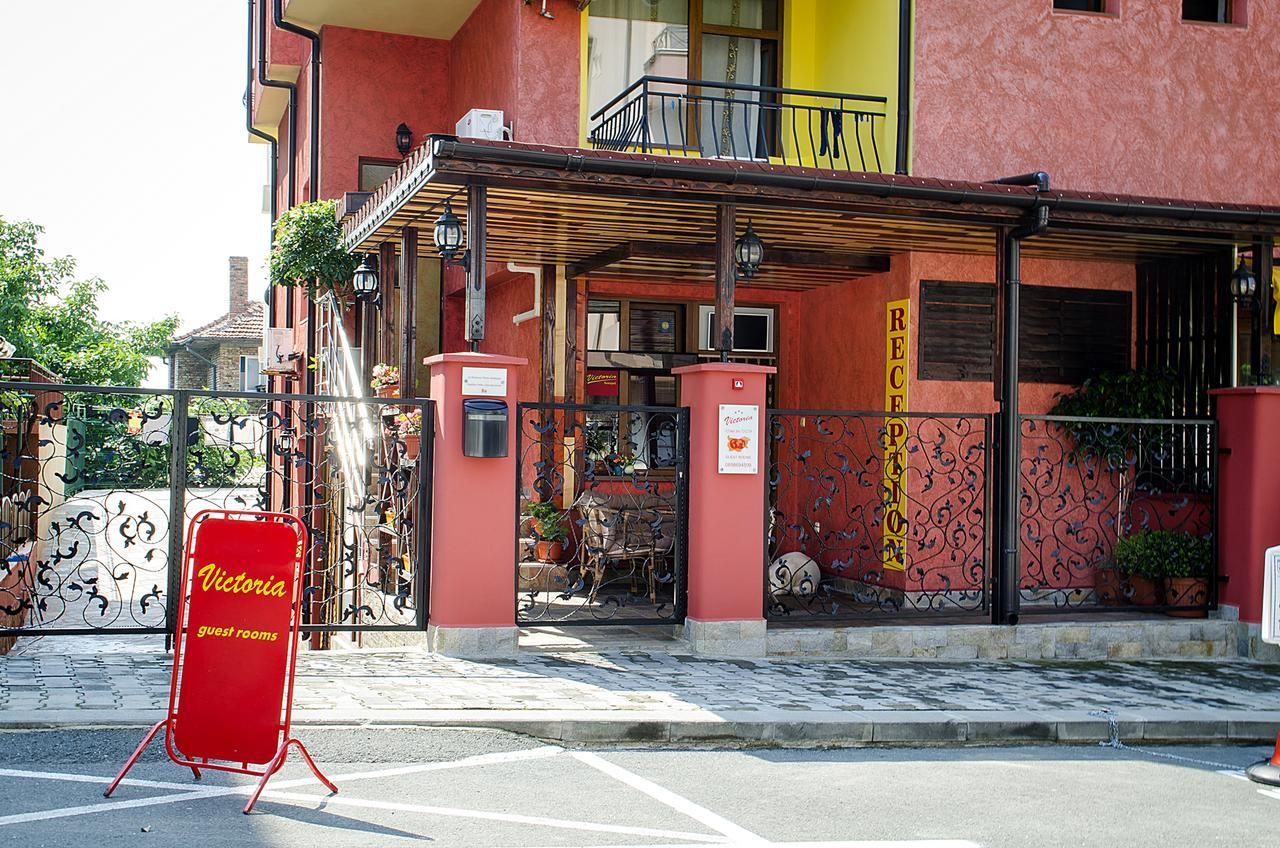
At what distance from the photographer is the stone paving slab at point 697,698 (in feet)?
25.3

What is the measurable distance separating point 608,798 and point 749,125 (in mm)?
9455

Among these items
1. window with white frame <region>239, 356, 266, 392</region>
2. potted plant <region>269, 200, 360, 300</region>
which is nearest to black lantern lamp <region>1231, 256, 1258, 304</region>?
potted plant <region>269, 200, 360, 300</region>

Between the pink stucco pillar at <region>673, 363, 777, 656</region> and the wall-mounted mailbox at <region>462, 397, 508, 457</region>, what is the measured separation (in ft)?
5.34

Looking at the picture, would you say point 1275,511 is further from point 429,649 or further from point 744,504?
point 429,649

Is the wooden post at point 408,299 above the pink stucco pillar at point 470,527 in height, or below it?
above

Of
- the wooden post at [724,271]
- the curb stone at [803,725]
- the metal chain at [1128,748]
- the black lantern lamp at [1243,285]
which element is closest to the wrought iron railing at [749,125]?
the wooden post at [724,271]

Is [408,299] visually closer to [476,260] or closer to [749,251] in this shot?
[476,260]

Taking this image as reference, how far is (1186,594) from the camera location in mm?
12047

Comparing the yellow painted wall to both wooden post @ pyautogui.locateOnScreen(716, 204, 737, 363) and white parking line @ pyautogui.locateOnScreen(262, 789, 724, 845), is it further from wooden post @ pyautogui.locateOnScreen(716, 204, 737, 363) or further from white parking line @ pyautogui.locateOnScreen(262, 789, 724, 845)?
white parking line @ pyautogui.locateOnScreen(262, 789, 724, 845)

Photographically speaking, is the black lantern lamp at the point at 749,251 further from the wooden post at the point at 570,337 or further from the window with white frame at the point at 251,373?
the window with white frame at the point at 251,373

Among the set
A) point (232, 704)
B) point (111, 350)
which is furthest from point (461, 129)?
point (111, 350)

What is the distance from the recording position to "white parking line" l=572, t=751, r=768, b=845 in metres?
5.81

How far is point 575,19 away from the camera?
13719 mm

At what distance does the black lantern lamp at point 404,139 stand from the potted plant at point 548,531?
223 inches
